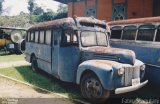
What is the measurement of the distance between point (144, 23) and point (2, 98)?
20.0 feet

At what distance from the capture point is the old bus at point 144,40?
30.6 feet

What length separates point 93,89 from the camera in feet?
26.5

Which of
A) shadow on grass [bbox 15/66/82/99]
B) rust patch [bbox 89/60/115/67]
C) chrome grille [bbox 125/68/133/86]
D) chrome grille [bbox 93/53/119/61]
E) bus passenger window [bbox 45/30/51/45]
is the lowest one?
shadow on grass [bbox 15/66/82/99]

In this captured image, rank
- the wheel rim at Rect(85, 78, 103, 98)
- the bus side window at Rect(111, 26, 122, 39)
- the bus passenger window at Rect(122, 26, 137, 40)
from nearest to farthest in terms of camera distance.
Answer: the wheel rim at Rect(85, 78, 103, 98) → the bus passenger window at Rect(122, 26, 137, 40) → the bus side window at Rect(111, 26, 122, 39)

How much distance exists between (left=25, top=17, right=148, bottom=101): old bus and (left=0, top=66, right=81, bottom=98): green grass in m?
0.47

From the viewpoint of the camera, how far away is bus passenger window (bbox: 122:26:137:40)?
416 inches

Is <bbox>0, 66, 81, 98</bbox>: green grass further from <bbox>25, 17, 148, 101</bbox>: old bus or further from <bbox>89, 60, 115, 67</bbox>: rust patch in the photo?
<bbox>89, 60, 115, 67</bbox>: rust patch

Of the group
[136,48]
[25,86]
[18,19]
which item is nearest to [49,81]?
[25,86]

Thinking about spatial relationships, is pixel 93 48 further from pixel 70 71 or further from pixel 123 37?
pixel 123 37

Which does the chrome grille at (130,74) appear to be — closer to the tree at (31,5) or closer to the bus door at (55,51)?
the bus door at (55,51)

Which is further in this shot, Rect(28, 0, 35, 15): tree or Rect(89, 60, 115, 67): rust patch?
Rect(28, 0, 35, 15): tree

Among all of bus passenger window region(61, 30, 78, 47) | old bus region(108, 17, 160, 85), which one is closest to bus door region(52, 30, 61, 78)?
bus passenger window region(61, 30, 78, 47)

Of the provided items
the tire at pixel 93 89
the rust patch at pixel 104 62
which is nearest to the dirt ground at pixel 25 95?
the tire at pixel 93 89

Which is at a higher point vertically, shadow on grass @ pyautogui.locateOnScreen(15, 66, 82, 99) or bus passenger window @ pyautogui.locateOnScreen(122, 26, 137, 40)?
bus passenger window @ pyautogui.locateOnScreen(122, 26, 137, 40)
